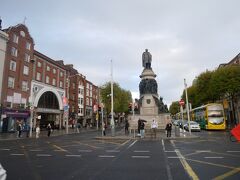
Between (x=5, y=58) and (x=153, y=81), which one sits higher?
(x=5, y=58)

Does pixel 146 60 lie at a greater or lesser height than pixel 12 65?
lesser

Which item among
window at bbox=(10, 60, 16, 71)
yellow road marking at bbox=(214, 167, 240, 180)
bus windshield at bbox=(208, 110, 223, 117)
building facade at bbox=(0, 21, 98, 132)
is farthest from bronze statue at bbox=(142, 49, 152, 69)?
yellow road marking at bbox=(214, 167, 240, 180)

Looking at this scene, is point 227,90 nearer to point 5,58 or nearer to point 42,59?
point 42,59

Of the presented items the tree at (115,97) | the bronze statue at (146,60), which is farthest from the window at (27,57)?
the tree at (115,97)

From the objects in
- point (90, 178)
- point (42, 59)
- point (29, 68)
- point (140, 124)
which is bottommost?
point (90, 178)

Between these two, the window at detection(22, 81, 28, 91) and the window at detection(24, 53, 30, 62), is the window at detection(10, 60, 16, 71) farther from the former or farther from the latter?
the window at detection(22, 81, 28, 91)

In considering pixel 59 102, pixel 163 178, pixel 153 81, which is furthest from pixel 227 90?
pixel 163 178

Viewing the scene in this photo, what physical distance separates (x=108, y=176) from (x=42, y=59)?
47264mm

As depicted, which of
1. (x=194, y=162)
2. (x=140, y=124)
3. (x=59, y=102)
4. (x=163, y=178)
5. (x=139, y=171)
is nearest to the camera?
(x=163, y=178)

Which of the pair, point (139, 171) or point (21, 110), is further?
point (21, 110)

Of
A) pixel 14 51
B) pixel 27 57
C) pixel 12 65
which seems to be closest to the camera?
pixel 12 65

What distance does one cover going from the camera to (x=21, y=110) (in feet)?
139

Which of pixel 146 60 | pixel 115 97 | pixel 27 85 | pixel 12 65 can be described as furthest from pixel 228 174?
pixel 115 97

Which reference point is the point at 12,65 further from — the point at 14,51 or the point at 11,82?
the point at 11,82
